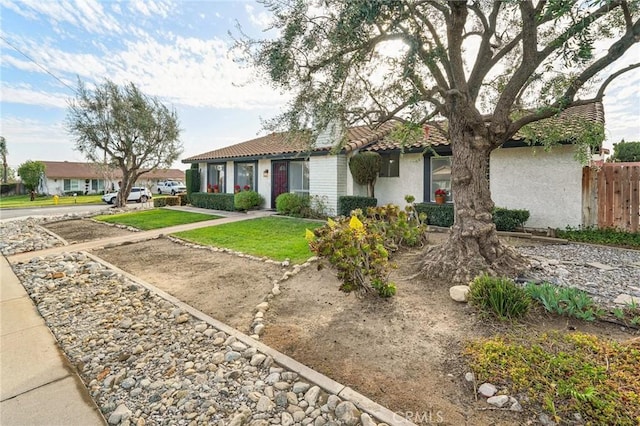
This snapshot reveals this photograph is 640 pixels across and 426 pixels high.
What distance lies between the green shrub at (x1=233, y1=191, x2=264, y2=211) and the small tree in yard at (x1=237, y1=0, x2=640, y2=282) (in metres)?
9.97

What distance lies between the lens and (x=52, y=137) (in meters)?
19.7

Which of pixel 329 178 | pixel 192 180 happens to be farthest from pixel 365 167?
pixel 192 180

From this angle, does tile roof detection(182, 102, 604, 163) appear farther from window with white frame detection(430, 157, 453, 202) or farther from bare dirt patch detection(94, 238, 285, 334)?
bare dirt patch detection(94, 238, 285, 334)

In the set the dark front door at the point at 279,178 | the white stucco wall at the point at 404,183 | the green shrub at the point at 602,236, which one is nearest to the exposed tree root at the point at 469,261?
the green shrub at the point at 602,236

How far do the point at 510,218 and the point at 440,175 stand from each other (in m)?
2.99

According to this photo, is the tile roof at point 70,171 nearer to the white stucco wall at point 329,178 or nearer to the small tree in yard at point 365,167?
the white stucco wall at point 329,178

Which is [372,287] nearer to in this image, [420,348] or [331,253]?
[331,253]

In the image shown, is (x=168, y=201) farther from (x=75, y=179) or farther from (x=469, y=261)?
(x=75, y=179)

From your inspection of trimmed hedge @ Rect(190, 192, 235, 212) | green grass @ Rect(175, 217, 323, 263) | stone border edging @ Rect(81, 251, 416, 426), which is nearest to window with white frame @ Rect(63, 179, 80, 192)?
trimmed hedge @ Rect(190, 192, 235, 212)

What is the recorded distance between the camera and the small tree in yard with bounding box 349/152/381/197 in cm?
1238

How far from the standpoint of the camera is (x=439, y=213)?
10836 mm

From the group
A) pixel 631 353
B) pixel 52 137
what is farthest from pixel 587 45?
pixel 52 137

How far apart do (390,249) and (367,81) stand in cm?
398

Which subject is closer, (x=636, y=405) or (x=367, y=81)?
(x=636, y=405)
